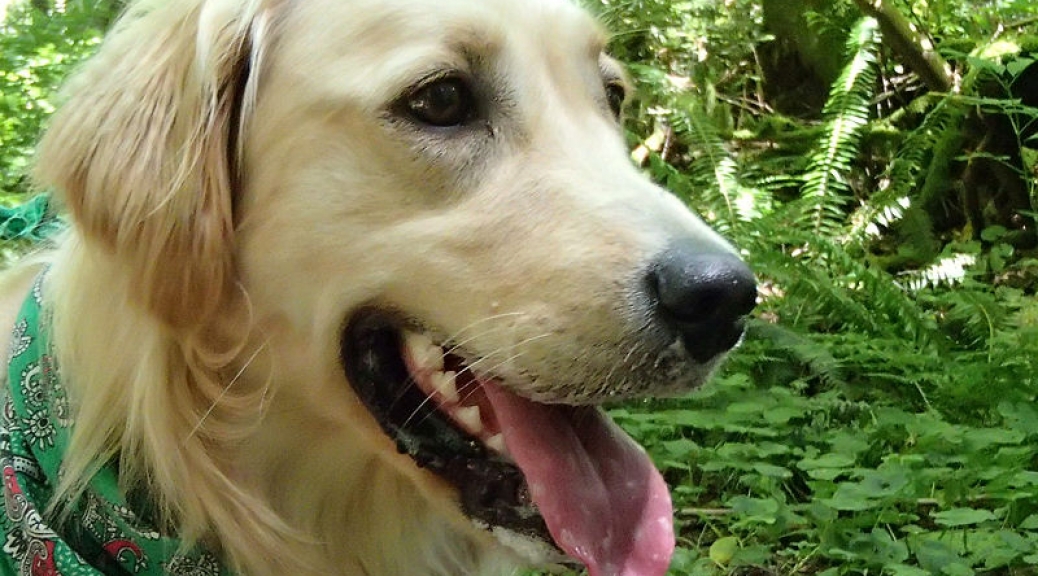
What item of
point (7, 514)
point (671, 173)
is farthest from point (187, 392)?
point (671, 173)

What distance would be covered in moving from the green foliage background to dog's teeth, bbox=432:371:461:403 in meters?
1.33

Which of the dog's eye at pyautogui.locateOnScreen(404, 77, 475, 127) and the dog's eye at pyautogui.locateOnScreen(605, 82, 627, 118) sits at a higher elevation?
the dog's eye at pyautogui.locateOnScreen(404, 77, 475, 127)

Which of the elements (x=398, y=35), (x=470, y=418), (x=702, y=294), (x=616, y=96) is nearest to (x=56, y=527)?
(x=470, y=418)

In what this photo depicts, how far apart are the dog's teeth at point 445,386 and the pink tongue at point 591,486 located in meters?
0.07

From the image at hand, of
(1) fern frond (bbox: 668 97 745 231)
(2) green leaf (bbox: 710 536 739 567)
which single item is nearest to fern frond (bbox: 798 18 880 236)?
(1) fern frond (bbox: 668 97 745 231)

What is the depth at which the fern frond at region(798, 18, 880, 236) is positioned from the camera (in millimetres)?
6367

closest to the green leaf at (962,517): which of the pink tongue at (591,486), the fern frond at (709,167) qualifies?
the pink tongue at (591,486)

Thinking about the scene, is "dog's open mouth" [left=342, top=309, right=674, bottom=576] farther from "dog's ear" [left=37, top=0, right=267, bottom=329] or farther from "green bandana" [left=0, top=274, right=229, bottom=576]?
"green bandana" [left=0, top=274, right=229, bottom=576]

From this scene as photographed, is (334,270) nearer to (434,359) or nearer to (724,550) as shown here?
(434,359)

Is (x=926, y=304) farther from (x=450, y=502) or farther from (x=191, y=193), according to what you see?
(x=191, y=193)

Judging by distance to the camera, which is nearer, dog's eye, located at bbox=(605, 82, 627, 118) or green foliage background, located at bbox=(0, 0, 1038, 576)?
dog's eye, located at bbox=(605, 82, 627, 118)

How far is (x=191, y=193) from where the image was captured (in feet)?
7.09

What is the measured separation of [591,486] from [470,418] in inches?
11.5

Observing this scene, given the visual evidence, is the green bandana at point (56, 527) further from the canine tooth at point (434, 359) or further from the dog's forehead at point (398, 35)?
the dog's forehead at point (398, 35)
